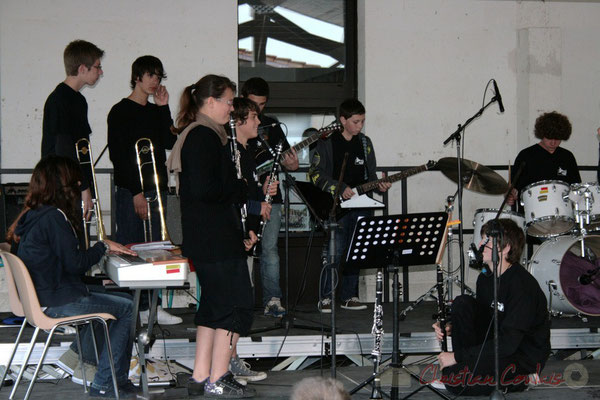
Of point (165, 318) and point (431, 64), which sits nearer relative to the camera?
point (165, 318)

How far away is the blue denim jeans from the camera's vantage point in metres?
5.67

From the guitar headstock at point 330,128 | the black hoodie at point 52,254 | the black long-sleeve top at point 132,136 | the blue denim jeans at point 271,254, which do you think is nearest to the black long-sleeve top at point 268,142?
the blue denim jeans at point 271,254

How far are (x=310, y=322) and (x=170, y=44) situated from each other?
323 centimetres

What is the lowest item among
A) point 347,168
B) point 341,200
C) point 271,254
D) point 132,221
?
point 271,254

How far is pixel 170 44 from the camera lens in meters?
7.54

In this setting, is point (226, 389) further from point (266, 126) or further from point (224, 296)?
point (266, 126)

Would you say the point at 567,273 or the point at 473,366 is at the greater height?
the point at 567,273

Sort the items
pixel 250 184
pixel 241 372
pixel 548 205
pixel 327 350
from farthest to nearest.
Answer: pixel 548 205, pixel 327 350, pixel 250 184, pixel 241 372

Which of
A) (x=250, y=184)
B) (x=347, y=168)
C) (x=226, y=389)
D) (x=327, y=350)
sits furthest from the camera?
(x=347, y=168)

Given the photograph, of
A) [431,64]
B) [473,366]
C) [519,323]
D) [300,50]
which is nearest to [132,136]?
[473,366]

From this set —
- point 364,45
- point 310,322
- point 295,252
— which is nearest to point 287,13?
point 364,45

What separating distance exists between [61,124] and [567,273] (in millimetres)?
3775

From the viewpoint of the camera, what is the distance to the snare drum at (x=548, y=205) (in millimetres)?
6098

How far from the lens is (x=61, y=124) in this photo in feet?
16.3
